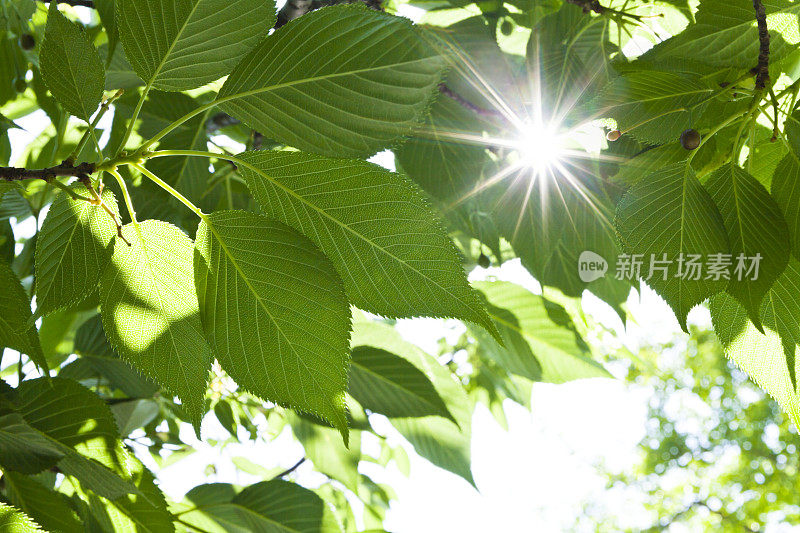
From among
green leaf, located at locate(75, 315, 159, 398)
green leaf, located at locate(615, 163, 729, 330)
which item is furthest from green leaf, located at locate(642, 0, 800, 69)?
green leaf, located at locate(75, 315, 159, 398)

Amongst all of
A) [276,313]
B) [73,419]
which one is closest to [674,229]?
[276,313]

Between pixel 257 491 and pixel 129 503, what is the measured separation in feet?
0.91

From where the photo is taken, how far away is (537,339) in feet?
2.76

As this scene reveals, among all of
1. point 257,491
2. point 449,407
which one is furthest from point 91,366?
point 449,407

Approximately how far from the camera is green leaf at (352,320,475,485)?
0.84 metres

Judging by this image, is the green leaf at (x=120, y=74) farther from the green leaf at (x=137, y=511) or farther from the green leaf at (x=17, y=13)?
the green leaf at (x=137, y=511)

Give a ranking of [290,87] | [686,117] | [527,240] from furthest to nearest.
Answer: [527,240], [686,117], [290,87]

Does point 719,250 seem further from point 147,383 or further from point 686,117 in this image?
point 147,383

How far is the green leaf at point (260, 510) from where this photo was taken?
0.77 metres

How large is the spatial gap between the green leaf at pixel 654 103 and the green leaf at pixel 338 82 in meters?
0.19

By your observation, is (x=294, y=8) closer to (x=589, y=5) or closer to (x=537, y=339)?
(x=589, y=5)

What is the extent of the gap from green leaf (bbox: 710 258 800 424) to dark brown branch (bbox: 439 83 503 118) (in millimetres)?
414

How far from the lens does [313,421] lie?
0.81m

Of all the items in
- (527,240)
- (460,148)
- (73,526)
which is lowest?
(73,526)
